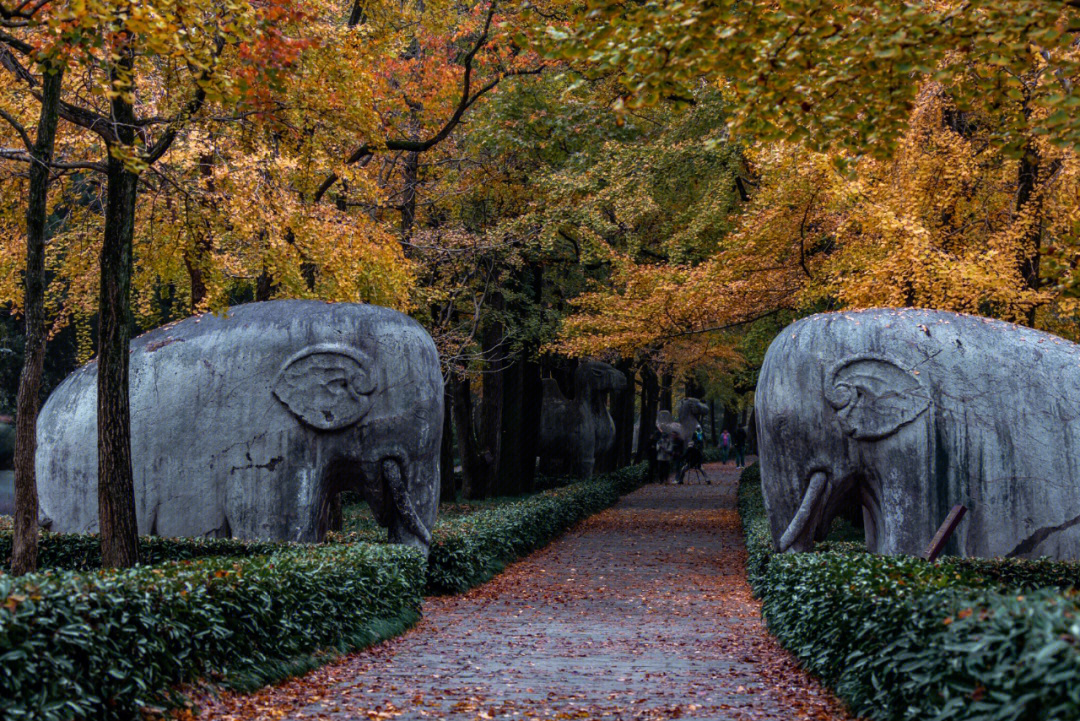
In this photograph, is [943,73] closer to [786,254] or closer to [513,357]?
[786,254]

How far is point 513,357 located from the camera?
2292cm

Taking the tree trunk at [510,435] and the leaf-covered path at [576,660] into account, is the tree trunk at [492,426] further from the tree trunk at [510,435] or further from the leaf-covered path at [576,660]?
the leaf-covered path at [576,660]

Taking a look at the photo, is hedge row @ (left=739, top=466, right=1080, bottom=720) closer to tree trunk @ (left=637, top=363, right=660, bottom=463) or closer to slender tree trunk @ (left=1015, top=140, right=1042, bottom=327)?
slender tree trunk @ (left=1015, top=140, right=1042, bottom=327)

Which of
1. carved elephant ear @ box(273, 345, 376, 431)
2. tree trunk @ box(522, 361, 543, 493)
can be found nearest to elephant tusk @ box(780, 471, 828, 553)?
carved elephant ear @ box(273, 345, 376, 431)

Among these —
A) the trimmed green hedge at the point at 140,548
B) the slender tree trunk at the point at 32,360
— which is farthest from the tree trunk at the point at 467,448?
the slender tree trunk at the point at 32,360

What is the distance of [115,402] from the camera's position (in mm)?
9141

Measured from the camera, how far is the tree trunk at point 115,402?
358 inches

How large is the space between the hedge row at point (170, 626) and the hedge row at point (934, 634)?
11.8 ft

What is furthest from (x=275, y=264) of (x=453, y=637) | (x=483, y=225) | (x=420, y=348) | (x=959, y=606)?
(x=483, y=225)

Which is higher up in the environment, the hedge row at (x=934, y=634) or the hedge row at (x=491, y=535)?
the hedge row at (x=934, y=634)

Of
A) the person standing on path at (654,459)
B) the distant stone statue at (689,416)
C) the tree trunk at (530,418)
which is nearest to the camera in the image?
the tree trunk at (530,418)

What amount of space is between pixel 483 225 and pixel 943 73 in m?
15.1

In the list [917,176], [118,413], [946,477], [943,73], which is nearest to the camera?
[943,73]

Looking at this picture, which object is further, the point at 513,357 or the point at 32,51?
the point at 513,357
